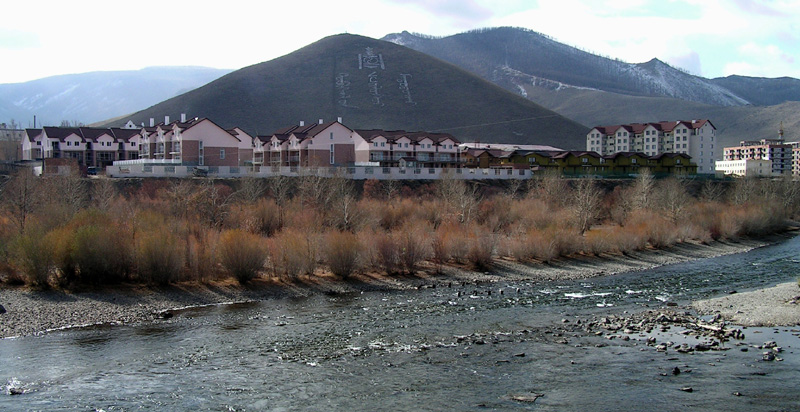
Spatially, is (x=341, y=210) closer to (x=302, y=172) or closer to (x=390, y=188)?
(x=302, y=172)

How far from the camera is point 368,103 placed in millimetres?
171750

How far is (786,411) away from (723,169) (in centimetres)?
15894

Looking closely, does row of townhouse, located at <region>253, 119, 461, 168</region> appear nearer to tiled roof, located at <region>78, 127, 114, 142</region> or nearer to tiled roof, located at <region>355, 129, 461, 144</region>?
tiled roof, located at <region>355, 129, 461, 144</region>

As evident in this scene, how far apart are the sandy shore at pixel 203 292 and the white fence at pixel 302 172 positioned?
27.1 m

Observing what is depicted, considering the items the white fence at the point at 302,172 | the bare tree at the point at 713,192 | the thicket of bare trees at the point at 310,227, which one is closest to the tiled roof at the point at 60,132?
the white fence at the point at 302,172

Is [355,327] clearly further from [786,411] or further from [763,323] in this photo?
[763,323]

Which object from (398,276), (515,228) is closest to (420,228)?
(398,276)

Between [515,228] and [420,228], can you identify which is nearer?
[420,228]

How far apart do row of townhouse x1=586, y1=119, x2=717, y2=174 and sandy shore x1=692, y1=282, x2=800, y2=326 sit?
311 feet

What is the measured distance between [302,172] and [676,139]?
90.2 metres

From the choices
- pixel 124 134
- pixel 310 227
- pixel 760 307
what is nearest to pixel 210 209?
pixel 310 227

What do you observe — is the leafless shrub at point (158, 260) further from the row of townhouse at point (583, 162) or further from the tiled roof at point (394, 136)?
the row of townhouse at point (583, 162)

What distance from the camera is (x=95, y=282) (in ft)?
112

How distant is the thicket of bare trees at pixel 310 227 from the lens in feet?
114
